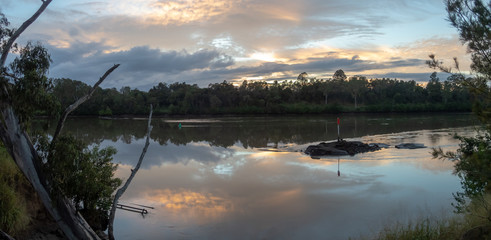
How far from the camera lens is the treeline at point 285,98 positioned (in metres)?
81.5

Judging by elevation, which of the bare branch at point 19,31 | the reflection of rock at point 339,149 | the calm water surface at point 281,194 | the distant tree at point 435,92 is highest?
the distant tree at point 435,92

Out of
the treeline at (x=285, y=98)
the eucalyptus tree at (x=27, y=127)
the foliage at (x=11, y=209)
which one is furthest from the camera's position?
the treeline at (x=285, y=98)

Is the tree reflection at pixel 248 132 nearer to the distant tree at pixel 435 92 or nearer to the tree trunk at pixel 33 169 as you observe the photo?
the tree trunk at pixel 33 169

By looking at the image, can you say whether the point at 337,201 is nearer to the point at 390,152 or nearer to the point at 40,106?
the point at 40,106

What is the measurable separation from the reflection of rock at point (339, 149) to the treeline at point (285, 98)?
60181mm

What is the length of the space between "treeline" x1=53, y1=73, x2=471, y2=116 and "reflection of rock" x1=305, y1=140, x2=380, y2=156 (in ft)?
197

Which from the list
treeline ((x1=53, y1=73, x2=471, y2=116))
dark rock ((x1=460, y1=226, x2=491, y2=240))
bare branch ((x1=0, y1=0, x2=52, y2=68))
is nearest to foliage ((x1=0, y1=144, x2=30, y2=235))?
bare branch ((x1=0, y1=0, x2=52, y2=68))

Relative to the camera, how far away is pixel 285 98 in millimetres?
95375

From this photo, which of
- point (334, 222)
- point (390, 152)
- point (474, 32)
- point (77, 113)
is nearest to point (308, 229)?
point (334, 222)

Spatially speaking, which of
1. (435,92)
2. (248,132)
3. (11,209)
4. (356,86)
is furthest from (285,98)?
(11,209)

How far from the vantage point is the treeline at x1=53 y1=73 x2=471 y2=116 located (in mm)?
81500

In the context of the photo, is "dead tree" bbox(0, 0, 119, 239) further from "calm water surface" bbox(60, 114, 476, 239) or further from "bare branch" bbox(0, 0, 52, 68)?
"calm water surface" bbox(60, 114, 476, 239)

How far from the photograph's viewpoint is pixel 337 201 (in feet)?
34.6

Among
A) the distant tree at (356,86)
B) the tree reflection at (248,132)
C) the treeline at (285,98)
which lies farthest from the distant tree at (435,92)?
the tree reflection at (248,132)
